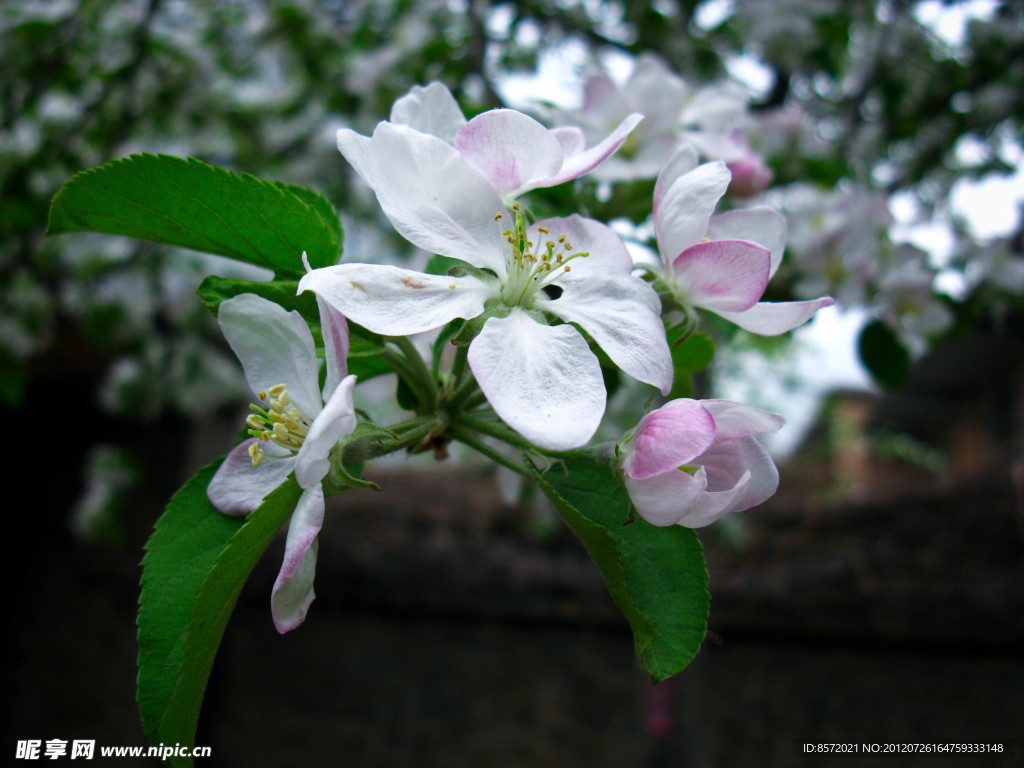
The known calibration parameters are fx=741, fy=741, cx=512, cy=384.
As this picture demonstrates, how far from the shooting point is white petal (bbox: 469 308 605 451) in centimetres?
43

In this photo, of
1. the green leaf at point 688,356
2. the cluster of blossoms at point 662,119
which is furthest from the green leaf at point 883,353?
the green leaf at point 688,356

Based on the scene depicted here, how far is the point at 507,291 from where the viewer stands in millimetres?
551

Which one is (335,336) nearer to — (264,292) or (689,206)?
(264,292)

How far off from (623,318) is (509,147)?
15 cm

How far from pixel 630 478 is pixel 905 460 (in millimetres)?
8439

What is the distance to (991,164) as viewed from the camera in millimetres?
2266

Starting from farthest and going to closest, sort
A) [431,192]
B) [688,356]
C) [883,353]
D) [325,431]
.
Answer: [883,353] < [688,356] < [431,192] < [325,431]

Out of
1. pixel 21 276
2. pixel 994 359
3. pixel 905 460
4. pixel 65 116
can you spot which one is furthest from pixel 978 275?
pixel 905 460

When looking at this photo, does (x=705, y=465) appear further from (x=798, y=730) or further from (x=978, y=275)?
(x=798, y=730)

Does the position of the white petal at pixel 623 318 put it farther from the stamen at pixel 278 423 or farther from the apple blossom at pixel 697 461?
the stamen at pixel 278 423

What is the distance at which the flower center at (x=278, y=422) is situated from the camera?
1.86 ft

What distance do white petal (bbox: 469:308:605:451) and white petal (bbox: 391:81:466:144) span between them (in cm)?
20

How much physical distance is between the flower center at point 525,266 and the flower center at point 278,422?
0.62 ft

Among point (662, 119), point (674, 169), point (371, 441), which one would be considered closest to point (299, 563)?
point (371, 441)
